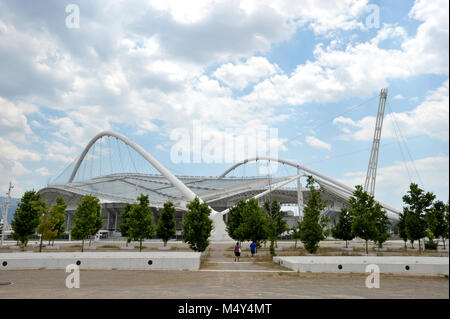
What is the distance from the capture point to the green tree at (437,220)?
105ft

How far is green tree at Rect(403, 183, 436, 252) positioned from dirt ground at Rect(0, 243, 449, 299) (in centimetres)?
1795

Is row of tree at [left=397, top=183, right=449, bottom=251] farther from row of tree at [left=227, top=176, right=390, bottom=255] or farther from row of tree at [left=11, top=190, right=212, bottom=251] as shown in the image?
row of tree at [left=11, top=190, right=212, bottom=251]

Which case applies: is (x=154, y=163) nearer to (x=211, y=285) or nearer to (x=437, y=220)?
(x=437, y=220)

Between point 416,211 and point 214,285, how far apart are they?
28.5 m

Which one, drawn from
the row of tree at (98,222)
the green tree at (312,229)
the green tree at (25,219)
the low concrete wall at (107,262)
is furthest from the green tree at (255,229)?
the green tree at (25,219)

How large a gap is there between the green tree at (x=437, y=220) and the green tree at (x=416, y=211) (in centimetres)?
57

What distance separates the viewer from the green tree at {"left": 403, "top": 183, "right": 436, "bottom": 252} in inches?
1235

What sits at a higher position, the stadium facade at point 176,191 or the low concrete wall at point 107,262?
the stadium facade at point 176,191

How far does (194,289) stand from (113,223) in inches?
2339

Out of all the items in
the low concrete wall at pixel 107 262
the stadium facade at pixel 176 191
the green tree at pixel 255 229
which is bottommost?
the low concrete wall at pixel 107 262

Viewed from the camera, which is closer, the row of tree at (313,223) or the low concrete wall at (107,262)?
the low concrete wall at (107,262)

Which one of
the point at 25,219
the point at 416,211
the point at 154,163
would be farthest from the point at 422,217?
the point at 154,163

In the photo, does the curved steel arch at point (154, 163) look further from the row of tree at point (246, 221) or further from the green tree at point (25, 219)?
the green tree at point (25, 219)
